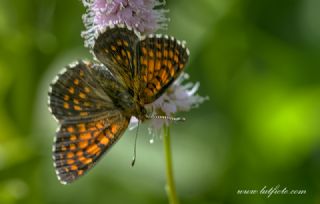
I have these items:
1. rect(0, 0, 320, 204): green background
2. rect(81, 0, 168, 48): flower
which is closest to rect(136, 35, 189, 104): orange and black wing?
rect(81, 0, 168, 48): flower

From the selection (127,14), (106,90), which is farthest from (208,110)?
(127,14)

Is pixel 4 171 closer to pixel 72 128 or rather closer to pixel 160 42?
pixel 72 128

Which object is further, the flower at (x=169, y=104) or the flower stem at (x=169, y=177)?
the flower at (x=169, y=104)

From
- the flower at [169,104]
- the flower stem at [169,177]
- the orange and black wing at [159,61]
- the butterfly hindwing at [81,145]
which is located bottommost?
the flower stem at [169,177]

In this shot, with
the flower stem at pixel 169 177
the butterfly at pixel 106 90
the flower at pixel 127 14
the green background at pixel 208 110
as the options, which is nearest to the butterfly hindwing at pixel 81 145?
the butterfly at pixel 106 90

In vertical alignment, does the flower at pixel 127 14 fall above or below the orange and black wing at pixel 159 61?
above

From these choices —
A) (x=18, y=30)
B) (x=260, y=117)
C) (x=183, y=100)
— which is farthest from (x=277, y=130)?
(x=18, y=30)

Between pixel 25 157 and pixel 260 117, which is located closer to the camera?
pixel 260 117

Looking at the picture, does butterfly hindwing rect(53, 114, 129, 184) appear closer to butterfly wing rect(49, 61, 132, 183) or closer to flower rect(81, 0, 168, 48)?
butterfly wing rect(49, 61, 132, 183)

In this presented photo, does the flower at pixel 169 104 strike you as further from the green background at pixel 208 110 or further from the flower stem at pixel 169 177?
the green background at pixel 208 110
